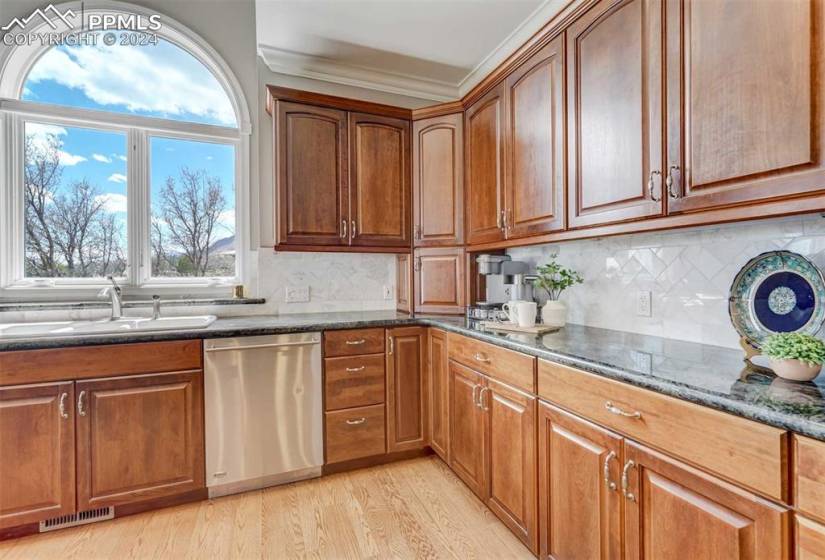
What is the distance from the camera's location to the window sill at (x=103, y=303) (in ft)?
7.58

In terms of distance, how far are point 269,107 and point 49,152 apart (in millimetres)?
1432

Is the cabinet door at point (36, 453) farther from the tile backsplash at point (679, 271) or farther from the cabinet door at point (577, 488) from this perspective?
the tile backsplash at point (679, 271)

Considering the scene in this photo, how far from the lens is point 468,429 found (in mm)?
2074

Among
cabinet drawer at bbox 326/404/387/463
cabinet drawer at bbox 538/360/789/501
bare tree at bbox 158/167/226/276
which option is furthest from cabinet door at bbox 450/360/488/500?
bare tree at bbox 158/167/226/276

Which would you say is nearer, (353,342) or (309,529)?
(309,529)

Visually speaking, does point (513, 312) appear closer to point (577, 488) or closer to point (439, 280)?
point (439, 280)

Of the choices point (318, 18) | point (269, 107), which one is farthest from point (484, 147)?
point (269, 107)

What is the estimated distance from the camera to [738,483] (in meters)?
0.88

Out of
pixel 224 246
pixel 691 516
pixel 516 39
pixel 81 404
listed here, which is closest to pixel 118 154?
pixel 224 246

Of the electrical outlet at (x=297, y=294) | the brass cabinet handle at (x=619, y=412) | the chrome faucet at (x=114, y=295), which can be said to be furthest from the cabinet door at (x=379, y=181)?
the brass cabinet handle at (x=619, y=412)

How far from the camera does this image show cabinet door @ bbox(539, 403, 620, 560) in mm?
1211

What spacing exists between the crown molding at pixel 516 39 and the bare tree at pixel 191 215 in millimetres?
2065

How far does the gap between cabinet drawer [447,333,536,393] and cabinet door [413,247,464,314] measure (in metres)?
0.48

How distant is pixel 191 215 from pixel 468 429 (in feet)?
7.86
